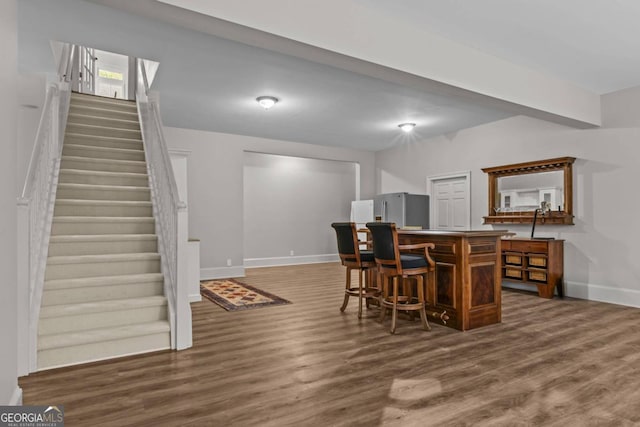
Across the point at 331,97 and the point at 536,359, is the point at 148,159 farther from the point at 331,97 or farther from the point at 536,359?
the point at 536,359

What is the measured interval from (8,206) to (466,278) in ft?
11.9

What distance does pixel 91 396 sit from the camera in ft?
7.63

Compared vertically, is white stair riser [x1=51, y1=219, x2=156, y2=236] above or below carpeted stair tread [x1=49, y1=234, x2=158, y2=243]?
above

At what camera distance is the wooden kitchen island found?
12.2ft

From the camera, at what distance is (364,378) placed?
2584mm

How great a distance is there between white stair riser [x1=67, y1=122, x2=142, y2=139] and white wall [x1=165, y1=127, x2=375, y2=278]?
4.31ft

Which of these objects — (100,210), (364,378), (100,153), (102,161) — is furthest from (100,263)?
(364,378)

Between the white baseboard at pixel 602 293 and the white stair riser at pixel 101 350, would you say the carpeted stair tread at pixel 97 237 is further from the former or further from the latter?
the white baseboard at pixel 602 293

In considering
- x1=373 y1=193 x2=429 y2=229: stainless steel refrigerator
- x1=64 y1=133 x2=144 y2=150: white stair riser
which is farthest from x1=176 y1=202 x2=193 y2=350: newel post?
x1=373 y1=193 x2=429 y2=229: stainless steel refrigerator

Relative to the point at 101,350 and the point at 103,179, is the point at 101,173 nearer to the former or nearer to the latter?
the point at 103,179

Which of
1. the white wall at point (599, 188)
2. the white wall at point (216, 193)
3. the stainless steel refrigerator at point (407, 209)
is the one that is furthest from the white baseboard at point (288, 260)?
the white wall at point (599, 188)

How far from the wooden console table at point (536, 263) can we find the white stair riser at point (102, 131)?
19.2ft

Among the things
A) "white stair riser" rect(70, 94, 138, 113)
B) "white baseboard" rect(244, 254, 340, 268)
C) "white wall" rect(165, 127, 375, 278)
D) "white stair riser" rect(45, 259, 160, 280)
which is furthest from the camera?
"white baseboard" rect(244, 254, 340, 268)

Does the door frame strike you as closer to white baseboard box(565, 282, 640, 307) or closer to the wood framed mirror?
the wood framed mirror
